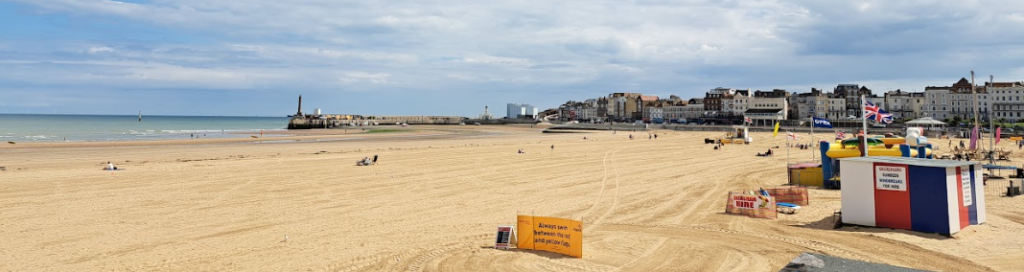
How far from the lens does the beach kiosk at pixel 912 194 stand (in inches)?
432

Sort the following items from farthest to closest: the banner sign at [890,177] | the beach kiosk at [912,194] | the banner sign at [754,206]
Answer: the banner sign at [754,206], the banner sign at [890,177], the beach kiosk at [912,194]

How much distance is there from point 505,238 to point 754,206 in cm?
640

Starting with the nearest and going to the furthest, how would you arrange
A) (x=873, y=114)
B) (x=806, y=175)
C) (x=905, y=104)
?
(x=873, y=114) → (x=806, y=175) → (x=905, y=104)

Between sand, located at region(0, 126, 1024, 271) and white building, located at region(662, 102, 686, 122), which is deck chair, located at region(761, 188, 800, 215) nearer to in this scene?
sand, located at region(0, 126, 1024, 271)

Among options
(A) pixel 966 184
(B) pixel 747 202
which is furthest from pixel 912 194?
(B) pixel 747 202

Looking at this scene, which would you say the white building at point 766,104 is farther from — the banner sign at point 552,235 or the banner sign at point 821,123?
the banner sign at point 552,235

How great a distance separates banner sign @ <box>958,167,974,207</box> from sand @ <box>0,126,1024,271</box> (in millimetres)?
672

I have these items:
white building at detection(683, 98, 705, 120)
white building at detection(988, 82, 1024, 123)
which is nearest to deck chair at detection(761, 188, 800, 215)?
white building at detection(988, 82, 1024, 123)

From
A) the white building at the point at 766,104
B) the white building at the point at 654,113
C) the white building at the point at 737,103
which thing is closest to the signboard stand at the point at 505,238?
the white building at the point at 766,104

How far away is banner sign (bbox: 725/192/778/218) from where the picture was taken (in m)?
13.4

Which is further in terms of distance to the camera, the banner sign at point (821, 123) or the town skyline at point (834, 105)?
the town skyline at point (834, 105)

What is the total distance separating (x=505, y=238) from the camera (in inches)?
408

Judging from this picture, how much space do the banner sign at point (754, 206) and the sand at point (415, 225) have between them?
49cm

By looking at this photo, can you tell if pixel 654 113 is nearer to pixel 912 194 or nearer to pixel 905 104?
pixel 905 104
